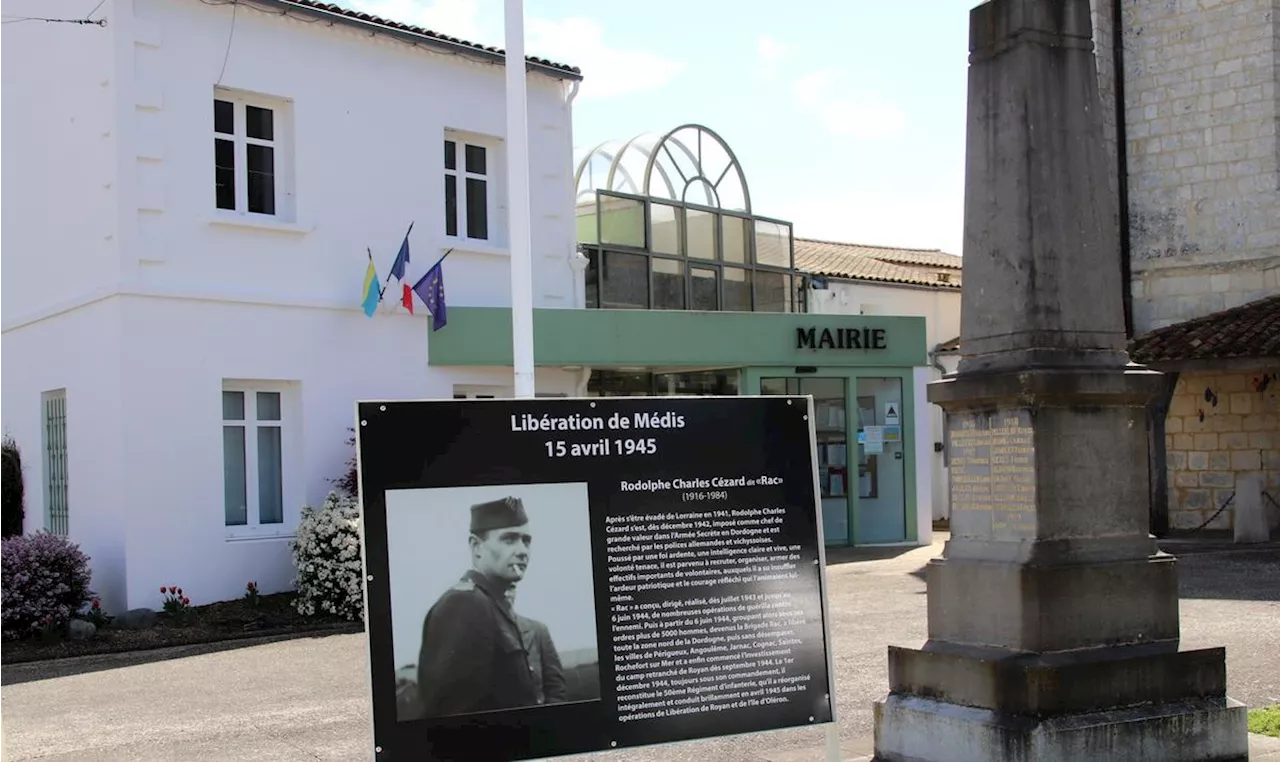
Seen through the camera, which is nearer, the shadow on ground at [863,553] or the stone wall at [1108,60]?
the shadow on ground at [863,553]

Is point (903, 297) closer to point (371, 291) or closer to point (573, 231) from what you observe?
point (573, 231)

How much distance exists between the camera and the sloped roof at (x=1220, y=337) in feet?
63.9

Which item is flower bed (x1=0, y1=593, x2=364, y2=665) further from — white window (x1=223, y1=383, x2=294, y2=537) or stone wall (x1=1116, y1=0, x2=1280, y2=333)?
stone wall (x1=1116, y1=0, x2=1280, y2=333)

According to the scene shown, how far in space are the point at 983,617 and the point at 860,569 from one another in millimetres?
10843

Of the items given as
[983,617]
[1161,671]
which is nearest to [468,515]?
[983,617]

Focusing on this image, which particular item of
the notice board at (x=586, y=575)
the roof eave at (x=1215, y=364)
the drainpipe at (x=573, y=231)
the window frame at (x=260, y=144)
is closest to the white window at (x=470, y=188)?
the drainpipe at (x=573, y=231)

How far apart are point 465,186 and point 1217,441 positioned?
12857 mm

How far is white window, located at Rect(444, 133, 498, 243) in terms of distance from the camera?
1734cm

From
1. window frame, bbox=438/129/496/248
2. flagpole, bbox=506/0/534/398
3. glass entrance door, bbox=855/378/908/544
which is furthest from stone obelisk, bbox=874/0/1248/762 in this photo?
glass entrance door, bbox=855/378/908/544

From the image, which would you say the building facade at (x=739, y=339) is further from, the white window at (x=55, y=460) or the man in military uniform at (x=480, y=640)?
the man in military uniform at (x=480, y=640)

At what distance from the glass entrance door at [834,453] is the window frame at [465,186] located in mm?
5165

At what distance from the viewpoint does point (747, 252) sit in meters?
21.5

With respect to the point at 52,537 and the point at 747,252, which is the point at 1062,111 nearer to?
the point at 52,537

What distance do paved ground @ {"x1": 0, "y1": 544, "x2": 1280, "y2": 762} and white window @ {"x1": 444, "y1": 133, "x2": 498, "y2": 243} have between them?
6.24m
